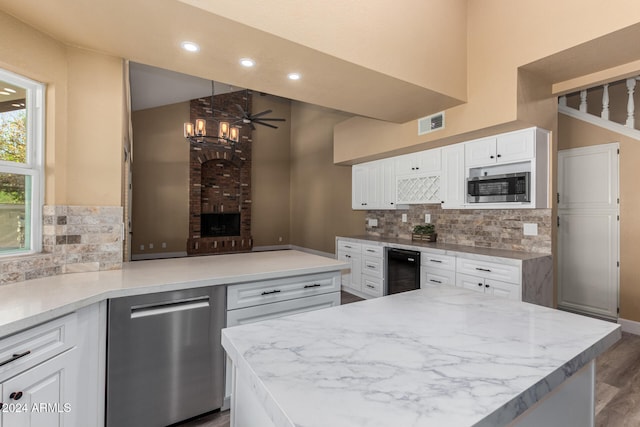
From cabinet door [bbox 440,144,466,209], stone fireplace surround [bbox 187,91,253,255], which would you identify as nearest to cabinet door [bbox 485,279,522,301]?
cabinet door [bbox 440,144,466,209]

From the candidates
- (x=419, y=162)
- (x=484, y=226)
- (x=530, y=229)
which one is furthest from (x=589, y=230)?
(x=419, y=162)

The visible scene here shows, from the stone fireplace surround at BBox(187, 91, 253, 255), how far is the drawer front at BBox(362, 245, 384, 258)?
4.81m

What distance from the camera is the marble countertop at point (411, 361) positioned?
2.10ft

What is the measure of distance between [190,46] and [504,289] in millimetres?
3408

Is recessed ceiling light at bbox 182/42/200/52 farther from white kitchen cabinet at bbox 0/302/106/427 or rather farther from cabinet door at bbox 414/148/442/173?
cabinet door at bbox 414/148/442/173

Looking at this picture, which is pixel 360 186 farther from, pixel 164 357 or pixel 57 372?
pixel 57 372

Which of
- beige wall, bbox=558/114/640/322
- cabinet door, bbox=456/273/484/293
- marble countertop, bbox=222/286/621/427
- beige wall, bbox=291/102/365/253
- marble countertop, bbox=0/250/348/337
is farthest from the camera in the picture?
beige wall, bbox=291/102/365/253

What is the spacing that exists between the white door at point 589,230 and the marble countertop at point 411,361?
3.39 m

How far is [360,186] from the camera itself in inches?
214

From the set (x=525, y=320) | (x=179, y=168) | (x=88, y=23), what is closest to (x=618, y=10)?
(x=525, y=320)

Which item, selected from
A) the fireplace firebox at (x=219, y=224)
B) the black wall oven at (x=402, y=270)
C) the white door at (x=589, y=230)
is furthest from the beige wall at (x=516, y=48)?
the fireplace firebox at (x=219, y=224)

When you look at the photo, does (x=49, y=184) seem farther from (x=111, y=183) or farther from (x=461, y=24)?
(x=461, y=24)

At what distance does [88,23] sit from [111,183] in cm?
99

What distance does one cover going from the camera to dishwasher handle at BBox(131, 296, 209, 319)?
1.75 m
